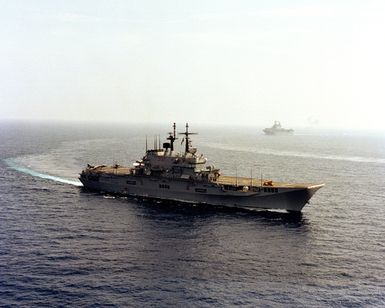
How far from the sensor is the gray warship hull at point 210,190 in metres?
76.1

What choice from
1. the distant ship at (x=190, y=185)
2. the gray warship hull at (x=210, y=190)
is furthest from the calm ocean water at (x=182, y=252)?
the distant ship at (x=190, y=185)

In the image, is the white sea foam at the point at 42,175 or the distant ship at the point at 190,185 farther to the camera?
the white sea foam at the point at 42,175

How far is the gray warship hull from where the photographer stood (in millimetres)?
76062

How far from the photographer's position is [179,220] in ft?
226

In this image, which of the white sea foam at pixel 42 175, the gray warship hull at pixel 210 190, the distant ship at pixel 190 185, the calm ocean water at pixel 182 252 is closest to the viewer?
the calm ocean water at pixel 182 252

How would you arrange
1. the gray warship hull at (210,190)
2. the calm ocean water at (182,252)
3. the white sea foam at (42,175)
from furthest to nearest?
the white sea foam at (42,175)
the gray warship hull at (210,190)
the calm ocean water at (182,252)

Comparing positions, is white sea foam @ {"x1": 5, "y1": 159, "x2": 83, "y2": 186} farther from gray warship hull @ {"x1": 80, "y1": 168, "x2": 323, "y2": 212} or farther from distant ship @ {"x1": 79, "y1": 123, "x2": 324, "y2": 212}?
distant ship @ {"x1": 79, "y1": 123, "x2": 324, "y2": 212}

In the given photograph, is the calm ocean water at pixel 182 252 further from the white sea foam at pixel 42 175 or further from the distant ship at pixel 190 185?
the white sea foam at pixel 42 175

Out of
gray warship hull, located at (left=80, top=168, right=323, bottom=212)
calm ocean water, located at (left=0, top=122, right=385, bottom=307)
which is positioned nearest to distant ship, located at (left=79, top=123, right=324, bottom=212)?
gray warship hull, located at (left=80, top=168, right=323, bottom=212)

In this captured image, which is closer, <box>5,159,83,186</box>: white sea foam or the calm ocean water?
the calm ocean water

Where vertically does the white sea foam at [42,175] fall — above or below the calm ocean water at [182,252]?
above

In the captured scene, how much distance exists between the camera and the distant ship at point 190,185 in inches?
3014

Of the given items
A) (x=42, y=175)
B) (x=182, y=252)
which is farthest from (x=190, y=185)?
(x=42, y=175)

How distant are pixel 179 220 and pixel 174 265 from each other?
66.6 ft
